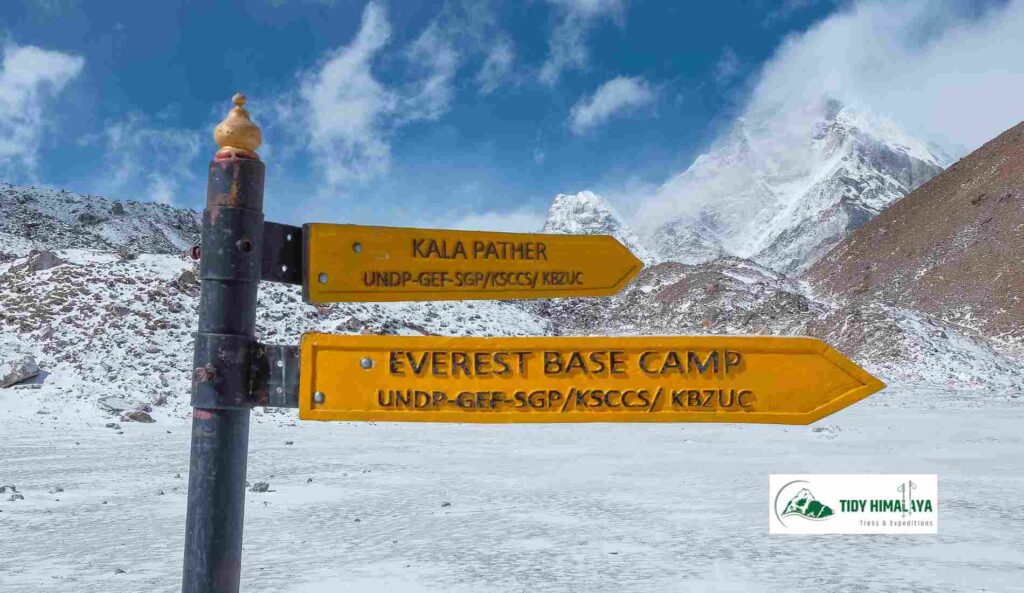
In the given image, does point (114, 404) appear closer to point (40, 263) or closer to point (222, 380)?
point (40, 263)

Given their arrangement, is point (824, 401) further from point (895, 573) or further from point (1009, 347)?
point (1009, 347)

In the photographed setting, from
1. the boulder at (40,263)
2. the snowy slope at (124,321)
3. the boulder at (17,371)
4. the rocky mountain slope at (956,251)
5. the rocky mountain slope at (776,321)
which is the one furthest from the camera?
the rocky mountain slope at (956,251)

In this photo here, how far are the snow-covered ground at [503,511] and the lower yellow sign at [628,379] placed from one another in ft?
10.3

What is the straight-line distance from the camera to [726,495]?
7.31 meters

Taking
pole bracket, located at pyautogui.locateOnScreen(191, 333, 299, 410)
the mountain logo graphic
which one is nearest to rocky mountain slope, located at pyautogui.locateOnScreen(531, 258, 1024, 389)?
the mountain logo graphic

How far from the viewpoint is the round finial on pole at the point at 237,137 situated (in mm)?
1856

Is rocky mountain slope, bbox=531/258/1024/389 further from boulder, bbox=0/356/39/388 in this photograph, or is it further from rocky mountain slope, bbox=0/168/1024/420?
boulder, bbox=0/356/39/388

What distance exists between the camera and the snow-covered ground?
473cm

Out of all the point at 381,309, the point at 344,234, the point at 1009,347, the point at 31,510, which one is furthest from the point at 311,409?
the point at 1009,347

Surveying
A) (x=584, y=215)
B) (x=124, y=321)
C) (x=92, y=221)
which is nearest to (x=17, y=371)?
(x=124, y=321)

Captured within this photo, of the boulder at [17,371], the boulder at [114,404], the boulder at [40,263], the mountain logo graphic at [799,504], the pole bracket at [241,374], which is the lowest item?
the mountain logo graphic at [799,504]

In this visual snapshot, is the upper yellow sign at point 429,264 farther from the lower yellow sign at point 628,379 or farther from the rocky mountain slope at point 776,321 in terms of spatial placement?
the rocky mountain slope at point 776,321

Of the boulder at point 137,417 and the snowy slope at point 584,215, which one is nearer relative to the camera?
the boulder at point 137,417

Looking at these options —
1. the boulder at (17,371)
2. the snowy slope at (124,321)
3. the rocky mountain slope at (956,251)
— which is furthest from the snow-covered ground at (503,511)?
the rocky mountain slope at (956,251)
